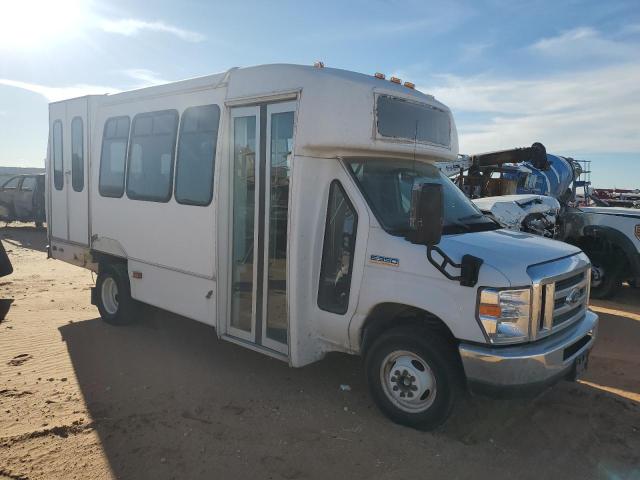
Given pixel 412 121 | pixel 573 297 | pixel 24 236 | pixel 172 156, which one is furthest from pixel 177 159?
pixel 24 236

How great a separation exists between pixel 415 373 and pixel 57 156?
6638 mm

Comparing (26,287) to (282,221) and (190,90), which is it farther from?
(282,221)

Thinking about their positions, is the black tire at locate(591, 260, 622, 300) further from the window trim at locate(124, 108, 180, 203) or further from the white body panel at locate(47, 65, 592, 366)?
the window trim at locate(124, 108, 180, 203)

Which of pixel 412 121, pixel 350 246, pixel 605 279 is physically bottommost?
pixel 605 279

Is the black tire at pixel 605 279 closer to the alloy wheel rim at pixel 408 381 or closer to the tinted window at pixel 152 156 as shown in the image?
the alloy wheel rim at pixel 408 381

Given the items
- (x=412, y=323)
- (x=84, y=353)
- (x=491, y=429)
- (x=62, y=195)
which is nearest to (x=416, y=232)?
(x=412, y=323)

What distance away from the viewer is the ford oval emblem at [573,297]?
4.08 m

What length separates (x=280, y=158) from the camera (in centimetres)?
466

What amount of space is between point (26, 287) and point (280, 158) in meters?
7.16

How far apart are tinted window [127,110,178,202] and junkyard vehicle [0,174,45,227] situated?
14115mm

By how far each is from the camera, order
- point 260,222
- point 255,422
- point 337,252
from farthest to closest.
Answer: point 260,222 < point 337,252 < point 255,422

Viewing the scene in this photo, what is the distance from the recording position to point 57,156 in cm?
789

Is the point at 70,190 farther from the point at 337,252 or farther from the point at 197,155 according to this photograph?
the point at 337,252

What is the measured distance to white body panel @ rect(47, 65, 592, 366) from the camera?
3.92 m
